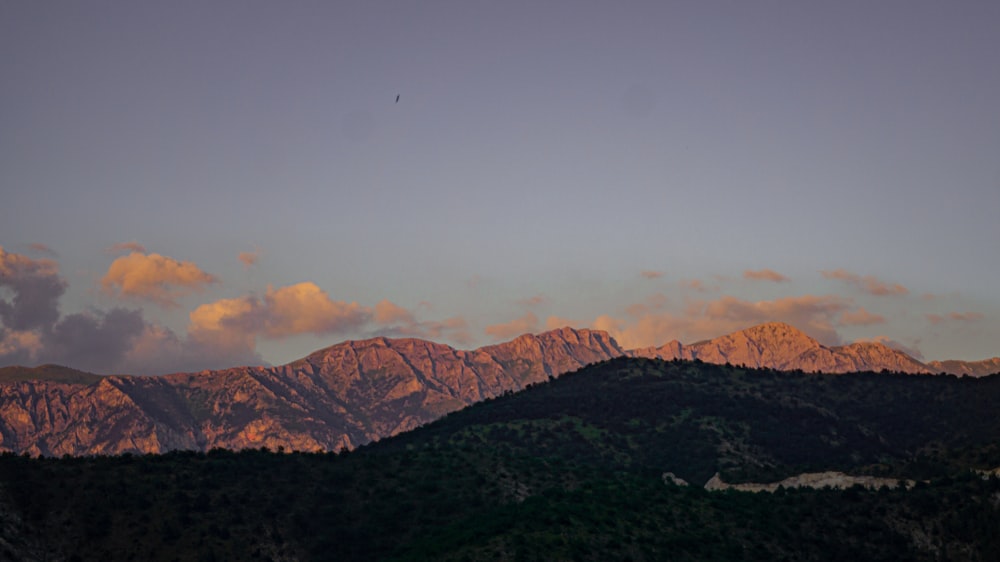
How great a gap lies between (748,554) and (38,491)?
9111 cm

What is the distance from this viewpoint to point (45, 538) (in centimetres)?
10562

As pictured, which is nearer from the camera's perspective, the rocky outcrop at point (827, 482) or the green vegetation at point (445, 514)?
the green vegetation at point (445, 514)

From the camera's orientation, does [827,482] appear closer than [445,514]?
No

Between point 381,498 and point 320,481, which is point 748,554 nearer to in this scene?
point 381,498

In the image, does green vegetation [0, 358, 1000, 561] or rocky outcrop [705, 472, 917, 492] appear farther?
rocky outcrop [705, 472, 917, 492]

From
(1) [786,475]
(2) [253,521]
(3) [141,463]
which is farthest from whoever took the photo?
(1) [786,475]

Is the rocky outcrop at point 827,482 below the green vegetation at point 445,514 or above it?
below

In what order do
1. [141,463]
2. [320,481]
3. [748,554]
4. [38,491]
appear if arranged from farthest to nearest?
[320,481] < [141,463] < [38,491] < [748,554]

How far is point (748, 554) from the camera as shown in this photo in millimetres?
103688

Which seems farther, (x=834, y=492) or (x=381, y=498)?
(x=381, y=498)

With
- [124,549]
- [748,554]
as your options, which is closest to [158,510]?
[124,549]

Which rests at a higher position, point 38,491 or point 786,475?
point 38,491

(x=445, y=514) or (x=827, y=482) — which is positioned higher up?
(x=445, y=514)

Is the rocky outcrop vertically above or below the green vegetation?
below
